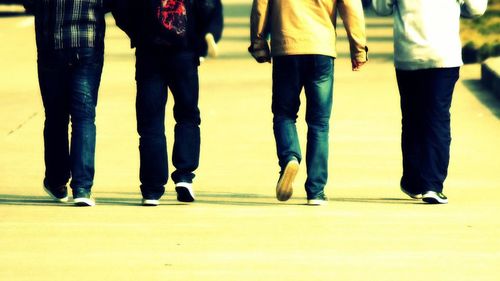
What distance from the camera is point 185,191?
32.2 ft

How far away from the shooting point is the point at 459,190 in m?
10.4

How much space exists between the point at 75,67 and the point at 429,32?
2023 mm

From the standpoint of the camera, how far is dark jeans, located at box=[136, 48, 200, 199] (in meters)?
9.65

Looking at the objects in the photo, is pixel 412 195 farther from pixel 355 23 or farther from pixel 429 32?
pixel 355 23

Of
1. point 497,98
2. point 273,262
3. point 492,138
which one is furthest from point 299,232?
point 497,98

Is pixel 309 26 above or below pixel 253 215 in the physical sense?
above

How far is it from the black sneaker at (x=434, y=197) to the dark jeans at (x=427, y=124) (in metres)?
0.03

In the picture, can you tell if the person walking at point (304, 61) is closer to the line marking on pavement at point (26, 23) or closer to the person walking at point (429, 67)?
the person walking at point (429, 67)

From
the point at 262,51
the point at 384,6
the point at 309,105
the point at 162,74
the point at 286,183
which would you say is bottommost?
the point at 286,183

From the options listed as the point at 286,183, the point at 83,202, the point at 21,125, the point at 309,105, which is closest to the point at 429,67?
the point at 309,105

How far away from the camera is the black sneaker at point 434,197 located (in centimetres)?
979

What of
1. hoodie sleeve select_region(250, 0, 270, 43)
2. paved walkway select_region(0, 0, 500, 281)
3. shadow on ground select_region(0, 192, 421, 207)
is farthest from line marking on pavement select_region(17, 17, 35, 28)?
hoodie sleeve select_region(250, 0, 270, 43)

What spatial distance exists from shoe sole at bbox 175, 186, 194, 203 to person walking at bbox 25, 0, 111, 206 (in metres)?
0.50

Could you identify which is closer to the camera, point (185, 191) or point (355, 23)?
point (355, 23)
